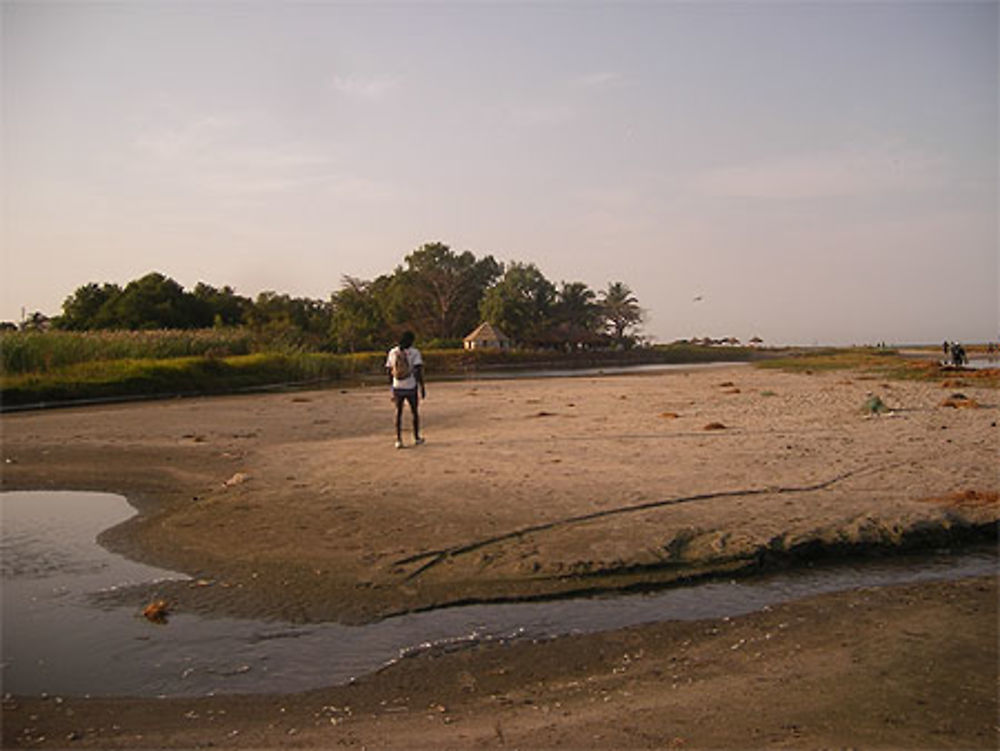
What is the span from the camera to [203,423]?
756 inches

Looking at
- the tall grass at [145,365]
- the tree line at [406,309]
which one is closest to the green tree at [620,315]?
the tree line at [406,309]

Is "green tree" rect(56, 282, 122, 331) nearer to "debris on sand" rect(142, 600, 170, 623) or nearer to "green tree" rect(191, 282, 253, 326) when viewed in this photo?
"green tree" rect(191, 282, 253, 326)

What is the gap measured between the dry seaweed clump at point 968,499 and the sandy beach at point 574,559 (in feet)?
0.14

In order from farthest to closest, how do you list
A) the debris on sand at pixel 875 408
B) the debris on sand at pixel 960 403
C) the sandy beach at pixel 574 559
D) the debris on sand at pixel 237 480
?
the debris on sand at pixel 960 403, the debris on sand at pixel 875 408, the debris on sand at pixel 237 480, the sandy beach at pixel 574 559

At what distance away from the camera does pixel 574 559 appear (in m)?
7.00

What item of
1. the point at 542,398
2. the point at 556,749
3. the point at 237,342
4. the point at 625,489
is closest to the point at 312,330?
the point at 237,342

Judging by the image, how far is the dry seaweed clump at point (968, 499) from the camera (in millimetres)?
8500

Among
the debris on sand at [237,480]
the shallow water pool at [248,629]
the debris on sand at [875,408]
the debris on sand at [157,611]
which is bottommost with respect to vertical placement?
the shallow water pool at [248,629]

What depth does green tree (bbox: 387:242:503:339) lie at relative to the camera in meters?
93.2

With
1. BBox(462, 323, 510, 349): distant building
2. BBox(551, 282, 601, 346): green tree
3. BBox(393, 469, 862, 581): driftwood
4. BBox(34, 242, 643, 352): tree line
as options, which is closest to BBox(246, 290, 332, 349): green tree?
BBox(34, 242, 643, 352): tree line

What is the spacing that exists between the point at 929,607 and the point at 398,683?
4.30 meters

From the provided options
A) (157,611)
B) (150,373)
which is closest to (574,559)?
(157,611)

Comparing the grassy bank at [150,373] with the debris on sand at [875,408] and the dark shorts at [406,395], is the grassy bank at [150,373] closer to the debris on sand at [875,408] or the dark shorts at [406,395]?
the dark shorts at [406,395]

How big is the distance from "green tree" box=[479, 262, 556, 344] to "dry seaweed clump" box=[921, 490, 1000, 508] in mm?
77896
